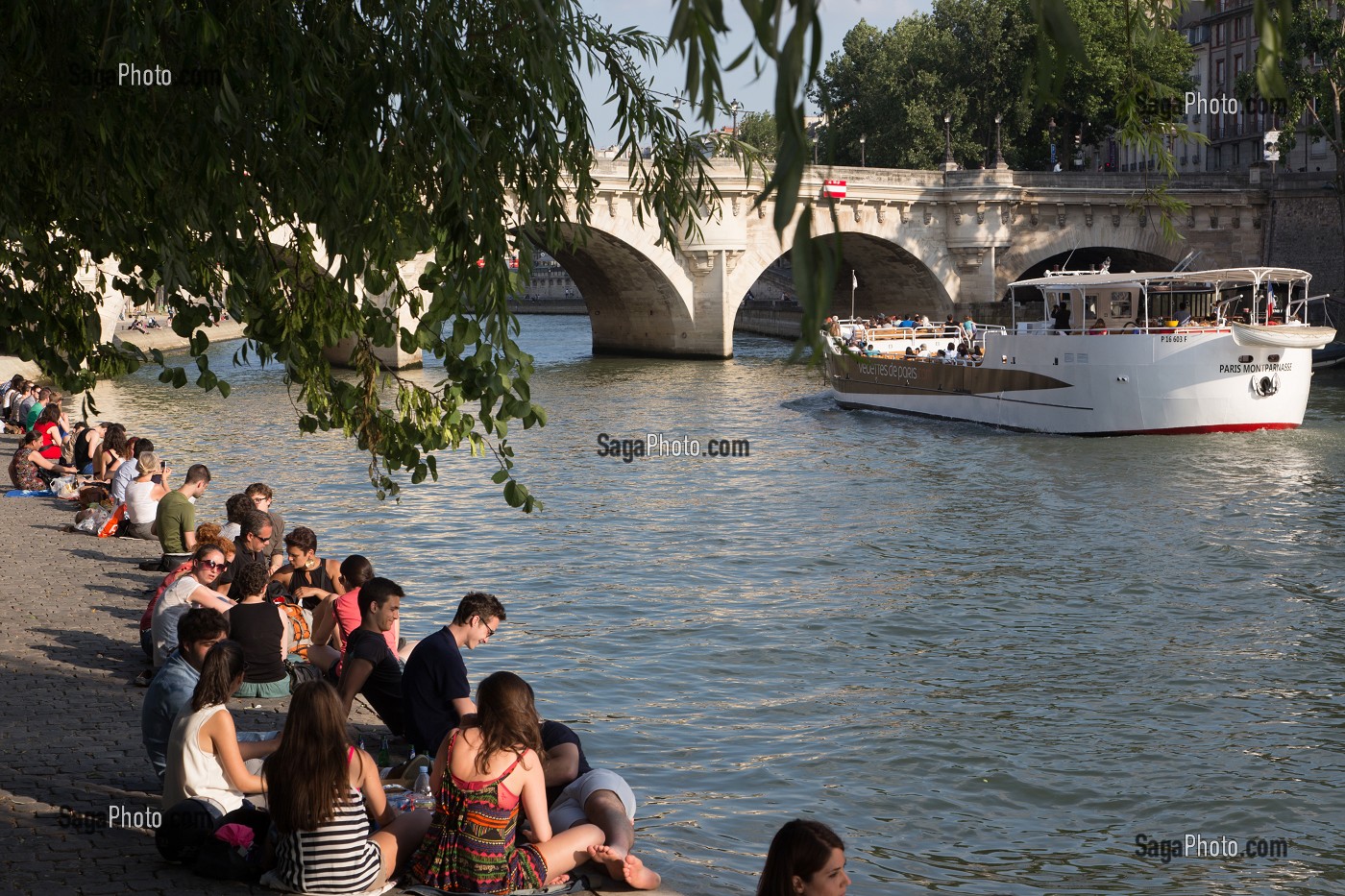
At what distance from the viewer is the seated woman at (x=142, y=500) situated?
15086mm

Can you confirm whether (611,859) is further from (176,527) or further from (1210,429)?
(1210,429)

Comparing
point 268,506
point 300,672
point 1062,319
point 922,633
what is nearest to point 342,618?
point 300,672

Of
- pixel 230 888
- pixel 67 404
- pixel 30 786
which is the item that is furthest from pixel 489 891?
pixel 67 404

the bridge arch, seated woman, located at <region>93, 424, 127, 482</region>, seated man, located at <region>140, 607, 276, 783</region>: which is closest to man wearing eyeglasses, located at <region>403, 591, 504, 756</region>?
seated man, located at <region>140, 607, 276, 783</region>

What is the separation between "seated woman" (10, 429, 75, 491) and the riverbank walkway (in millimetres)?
4754

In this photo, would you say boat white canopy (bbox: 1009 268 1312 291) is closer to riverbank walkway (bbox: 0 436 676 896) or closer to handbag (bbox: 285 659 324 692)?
riverbank walkway (bbox: 0 436 676 896)

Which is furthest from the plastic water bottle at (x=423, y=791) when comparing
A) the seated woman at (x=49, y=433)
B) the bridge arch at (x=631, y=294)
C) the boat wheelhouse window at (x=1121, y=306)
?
the bridge arch at (x=631, y=294)

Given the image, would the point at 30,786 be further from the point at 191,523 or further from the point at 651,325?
the point at 651,325

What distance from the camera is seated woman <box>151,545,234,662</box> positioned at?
917 centimetres

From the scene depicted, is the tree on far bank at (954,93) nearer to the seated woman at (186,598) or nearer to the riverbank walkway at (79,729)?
the riverbank walkway at (79,729)

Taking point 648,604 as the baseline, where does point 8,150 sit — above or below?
above

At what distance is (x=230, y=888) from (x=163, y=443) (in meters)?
22.0

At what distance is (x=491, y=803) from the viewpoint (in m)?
5.78

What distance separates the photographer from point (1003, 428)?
31297 mm
